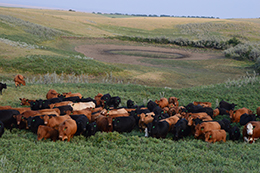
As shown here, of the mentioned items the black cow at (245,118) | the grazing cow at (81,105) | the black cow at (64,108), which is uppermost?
the black cow at (245,118)

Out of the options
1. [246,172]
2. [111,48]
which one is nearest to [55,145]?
[246,172]

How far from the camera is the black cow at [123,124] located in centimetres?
938

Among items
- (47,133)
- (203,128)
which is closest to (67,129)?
(47,133)

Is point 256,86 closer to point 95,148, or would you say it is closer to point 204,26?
point 95,148

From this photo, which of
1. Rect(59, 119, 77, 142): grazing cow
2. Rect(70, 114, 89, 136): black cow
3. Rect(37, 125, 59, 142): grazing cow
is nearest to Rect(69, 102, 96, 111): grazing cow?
Rect(70, 114, 89, 136): black cow

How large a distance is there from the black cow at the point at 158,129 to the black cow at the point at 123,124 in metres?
0.92

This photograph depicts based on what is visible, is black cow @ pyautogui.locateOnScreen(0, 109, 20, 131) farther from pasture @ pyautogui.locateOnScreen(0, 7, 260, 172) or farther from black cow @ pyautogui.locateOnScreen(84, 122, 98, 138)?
black cow @ pyautogui.locateOnScreen(84, 122, 98, 138)

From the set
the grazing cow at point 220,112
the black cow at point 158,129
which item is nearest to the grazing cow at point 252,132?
the black cow at point 158,129

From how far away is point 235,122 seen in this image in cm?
1121

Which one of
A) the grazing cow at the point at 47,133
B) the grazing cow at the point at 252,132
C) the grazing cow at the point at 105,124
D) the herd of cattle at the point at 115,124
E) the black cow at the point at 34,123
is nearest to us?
the grazing cow at the point at 47,133

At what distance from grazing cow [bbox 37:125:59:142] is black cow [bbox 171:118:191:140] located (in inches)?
167

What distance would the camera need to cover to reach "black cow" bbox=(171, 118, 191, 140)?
354 inches

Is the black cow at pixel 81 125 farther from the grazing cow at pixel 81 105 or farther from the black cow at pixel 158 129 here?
the grazing cow at pixel 81 105

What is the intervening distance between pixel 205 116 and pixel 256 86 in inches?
331
